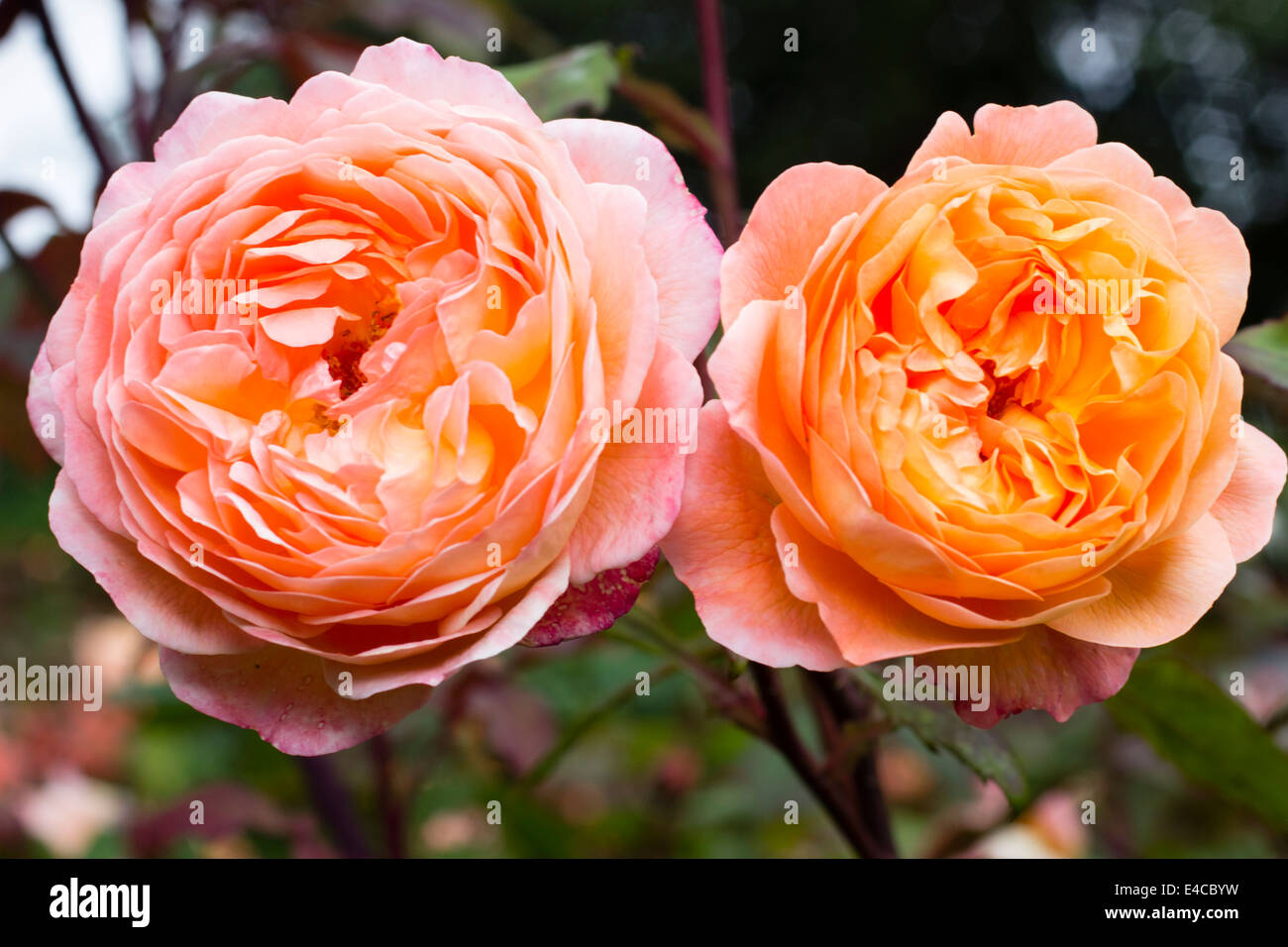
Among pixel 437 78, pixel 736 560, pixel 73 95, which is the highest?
pixel 73 95

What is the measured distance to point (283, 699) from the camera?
1.64 ft

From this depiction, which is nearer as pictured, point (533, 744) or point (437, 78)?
point (437, 78)

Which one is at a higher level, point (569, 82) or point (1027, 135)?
point (569, 82)

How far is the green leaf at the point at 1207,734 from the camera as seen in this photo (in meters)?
0.69

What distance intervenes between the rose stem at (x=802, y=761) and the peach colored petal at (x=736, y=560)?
116 mm

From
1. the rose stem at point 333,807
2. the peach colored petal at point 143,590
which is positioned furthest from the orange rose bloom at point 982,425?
the rose stem at point 333,807

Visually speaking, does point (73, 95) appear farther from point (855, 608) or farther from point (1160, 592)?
point (1160, 592)

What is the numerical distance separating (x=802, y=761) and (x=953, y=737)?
97 millimetres

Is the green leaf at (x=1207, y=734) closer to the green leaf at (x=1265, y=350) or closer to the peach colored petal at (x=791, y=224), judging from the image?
the green leaf at (x=1265, y=350)

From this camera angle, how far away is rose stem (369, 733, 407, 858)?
0.99 metres

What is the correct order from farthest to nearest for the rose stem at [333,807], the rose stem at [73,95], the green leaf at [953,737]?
1. the rose stem at [333,807]
2. the rose stem at [73,95]
3. the green leaf at [953,737]

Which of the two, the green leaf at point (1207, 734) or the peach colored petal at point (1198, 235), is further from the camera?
the green leaf at point (1207, 734)

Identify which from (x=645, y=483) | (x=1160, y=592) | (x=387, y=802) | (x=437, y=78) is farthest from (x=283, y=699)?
(x=387, y=802)

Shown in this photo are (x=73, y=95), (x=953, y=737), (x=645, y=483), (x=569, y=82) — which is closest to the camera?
(x=645, y=483)
